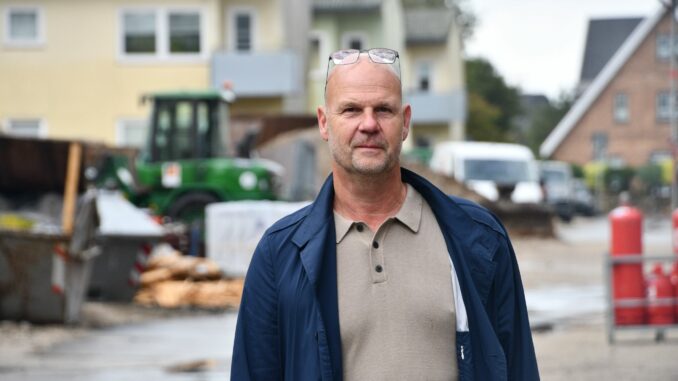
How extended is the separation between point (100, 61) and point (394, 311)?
3625cm

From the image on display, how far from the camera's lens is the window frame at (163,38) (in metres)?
39.0

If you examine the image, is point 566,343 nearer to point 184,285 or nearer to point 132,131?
point 184,285

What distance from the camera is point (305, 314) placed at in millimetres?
3713

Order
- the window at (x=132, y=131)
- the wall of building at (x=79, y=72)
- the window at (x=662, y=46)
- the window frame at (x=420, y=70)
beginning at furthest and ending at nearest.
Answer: the window at (x=662, y=46) < the window frame at (x=420, y=70) < the window at (x=132, y=131) < the wall of building at (x=79, y=72)

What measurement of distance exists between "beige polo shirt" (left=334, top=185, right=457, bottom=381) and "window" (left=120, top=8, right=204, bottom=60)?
118 feet

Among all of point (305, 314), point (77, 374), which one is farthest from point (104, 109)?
point (305, 314)

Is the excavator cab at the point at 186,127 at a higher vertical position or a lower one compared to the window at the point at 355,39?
lower

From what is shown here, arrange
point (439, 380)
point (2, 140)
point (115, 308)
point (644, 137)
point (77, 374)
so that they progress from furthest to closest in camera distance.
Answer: point (644, 137)
point (115, 308)
point (2, 140)
point (77, 374)
point (439, 380)

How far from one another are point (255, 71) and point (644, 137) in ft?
142

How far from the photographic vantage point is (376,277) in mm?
3721

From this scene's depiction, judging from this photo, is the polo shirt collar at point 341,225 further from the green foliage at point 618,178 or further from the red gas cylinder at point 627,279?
the green foliage at point 618,178

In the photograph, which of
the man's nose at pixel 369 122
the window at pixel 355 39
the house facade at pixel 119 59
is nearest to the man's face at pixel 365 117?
the man's nose at pixel 369 122

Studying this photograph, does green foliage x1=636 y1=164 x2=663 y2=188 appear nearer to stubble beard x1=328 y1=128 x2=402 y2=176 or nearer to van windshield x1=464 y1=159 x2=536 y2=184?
van windshield x1=464 y1=159 x2=536 y2=184

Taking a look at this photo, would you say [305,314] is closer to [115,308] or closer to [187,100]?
[115,308]
